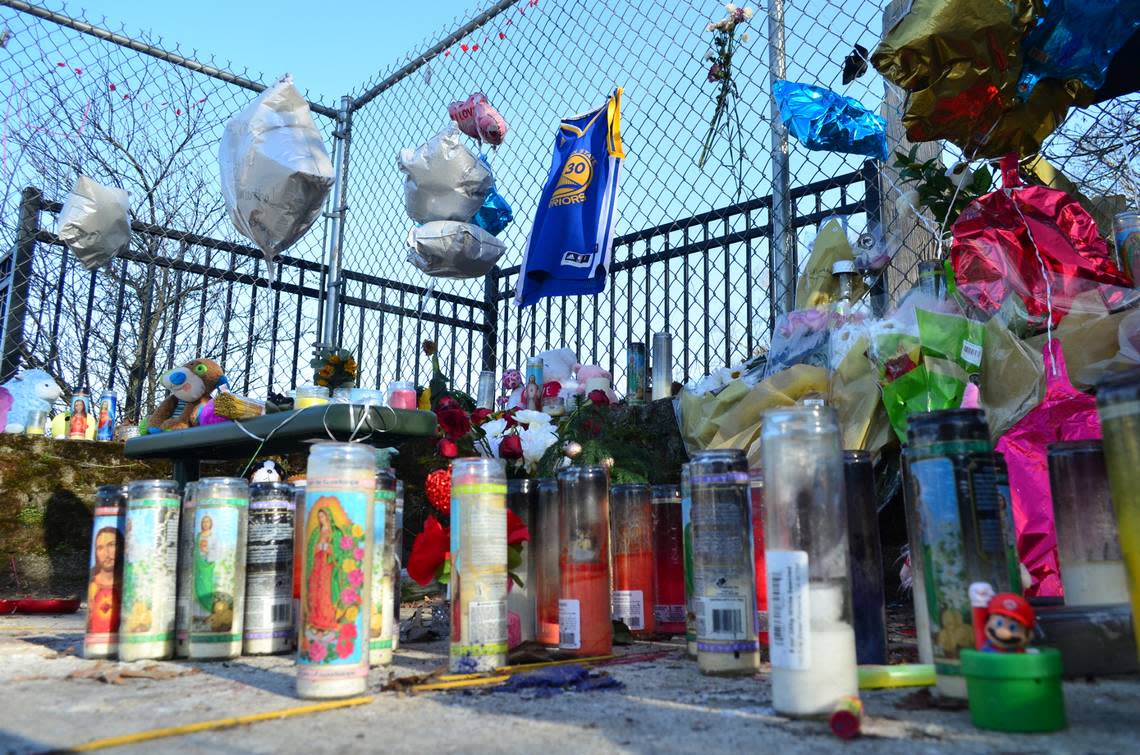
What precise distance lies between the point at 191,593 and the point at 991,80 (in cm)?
262

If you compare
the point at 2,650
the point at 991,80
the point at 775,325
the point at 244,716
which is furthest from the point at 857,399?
the point at 2,650

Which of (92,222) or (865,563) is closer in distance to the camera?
(865,563)

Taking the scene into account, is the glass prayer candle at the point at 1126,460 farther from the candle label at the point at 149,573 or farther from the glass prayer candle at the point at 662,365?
the glass prayer candle at the point at 662,365

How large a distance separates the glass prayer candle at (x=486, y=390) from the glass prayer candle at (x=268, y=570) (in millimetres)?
2327

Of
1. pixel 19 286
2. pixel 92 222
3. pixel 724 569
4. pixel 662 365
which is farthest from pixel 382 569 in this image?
pixel 19 286

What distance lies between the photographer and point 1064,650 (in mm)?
1297

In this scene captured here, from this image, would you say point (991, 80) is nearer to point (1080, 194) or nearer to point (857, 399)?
point (1080, 194)

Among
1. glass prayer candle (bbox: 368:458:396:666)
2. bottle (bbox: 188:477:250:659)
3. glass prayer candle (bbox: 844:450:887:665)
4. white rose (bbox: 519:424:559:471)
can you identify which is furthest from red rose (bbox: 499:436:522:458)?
glass prayer candle (bbox: 844:450:887:665)

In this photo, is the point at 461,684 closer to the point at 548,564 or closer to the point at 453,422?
the point at 548,564

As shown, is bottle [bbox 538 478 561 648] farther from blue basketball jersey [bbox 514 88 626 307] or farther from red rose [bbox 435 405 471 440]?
blue basketball jersey [bbox 514 88 626 307]

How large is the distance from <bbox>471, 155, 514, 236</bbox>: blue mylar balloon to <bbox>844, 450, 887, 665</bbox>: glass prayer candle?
10.6 ft

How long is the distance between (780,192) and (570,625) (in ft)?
6.85

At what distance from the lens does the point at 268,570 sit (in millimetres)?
1806

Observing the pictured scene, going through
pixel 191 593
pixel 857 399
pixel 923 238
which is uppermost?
pixel 923 238
